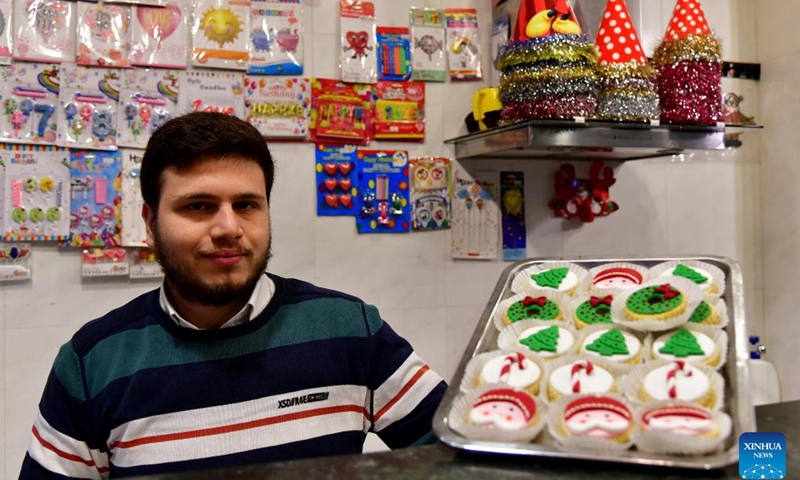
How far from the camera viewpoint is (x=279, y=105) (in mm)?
1953

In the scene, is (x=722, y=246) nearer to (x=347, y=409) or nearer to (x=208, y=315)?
(x=347, y=409)

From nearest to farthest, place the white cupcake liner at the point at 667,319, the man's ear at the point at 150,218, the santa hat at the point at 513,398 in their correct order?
the santa hat at the point at 513,398 → the white cupcake liner at the point at 667,319 → the man's ear at the point at 150,218

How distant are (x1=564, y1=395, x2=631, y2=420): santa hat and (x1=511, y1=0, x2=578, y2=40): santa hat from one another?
4.47 ft

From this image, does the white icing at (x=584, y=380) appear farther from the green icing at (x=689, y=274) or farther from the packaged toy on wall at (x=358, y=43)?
the packaged toy on wall at (x=358, y=43)

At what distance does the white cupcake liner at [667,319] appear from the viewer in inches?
29.4

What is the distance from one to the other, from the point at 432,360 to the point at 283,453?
42.7 inches

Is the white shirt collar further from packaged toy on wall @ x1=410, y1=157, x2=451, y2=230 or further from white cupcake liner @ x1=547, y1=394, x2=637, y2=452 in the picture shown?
packaged toy on wall @ x1=410, y1=157, x2=451, y2=230

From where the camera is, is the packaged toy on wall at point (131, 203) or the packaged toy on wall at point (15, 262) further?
the packaged toy on wall at point (131, 203)

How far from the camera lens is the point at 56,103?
1.77 meters

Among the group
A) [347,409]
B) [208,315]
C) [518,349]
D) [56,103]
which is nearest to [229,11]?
[56,103]

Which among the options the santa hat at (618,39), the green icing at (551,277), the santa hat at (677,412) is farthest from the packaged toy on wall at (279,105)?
the santa hat at (677,412)

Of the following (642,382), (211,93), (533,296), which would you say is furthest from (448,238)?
(642,382)

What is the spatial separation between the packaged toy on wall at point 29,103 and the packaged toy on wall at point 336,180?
75cm

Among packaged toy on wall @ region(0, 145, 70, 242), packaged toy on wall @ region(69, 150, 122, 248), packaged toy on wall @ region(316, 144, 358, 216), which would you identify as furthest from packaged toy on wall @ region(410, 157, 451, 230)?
packaged toy on wall @ region(0, 145, 70, 242)
